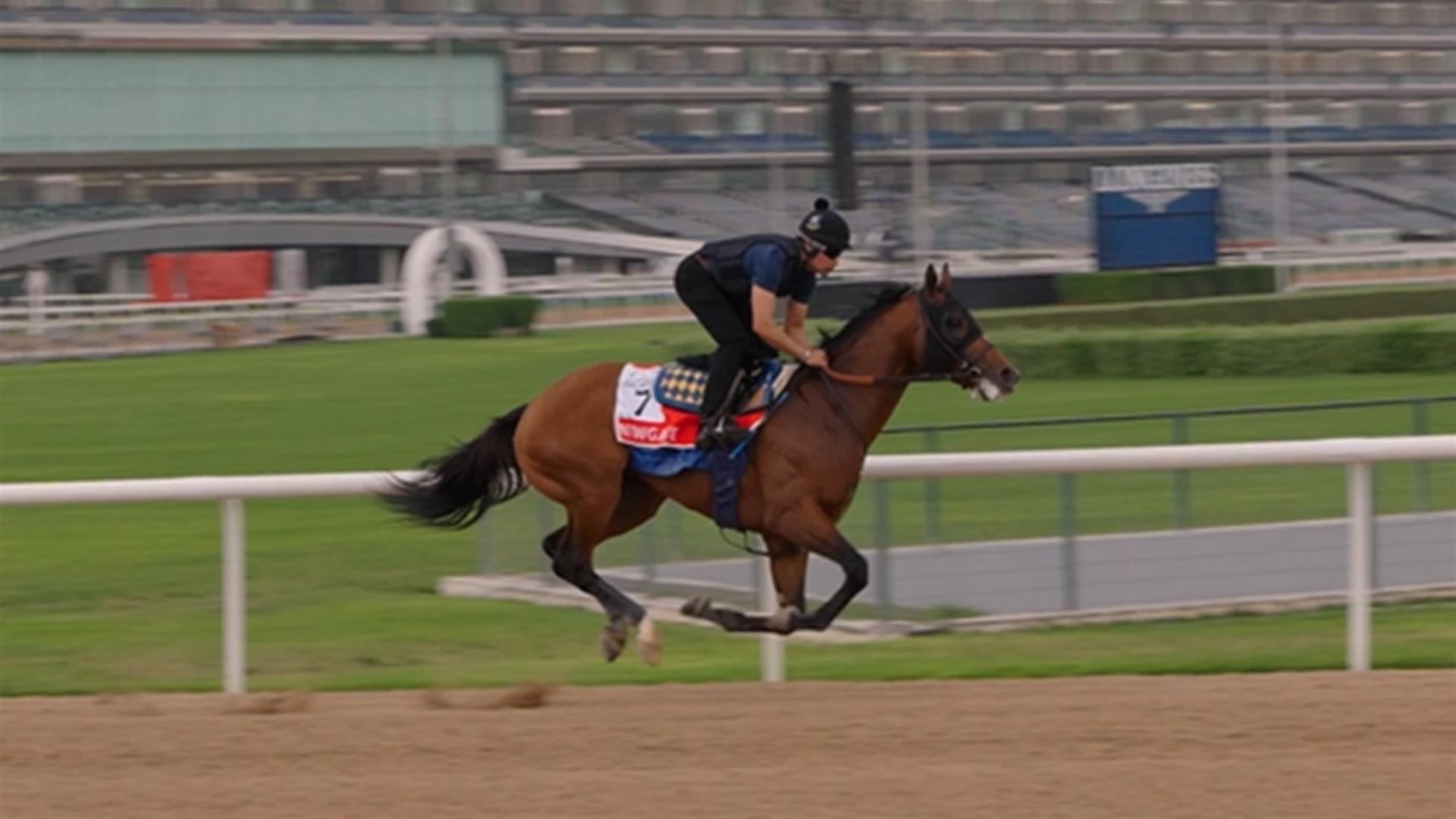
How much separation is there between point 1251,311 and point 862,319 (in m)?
19.0

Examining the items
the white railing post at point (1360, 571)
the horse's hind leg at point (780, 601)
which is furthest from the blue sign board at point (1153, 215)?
the horse's hind leg at point (780, 601)

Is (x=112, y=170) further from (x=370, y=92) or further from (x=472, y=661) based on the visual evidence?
(x=472, y=661)

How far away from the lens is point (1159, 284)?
28578 millimetres

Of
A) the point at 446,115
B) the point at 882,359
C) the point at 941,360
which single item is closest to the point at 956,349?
the point at 941,360

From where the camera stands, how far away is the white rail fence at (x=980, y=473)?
624cm

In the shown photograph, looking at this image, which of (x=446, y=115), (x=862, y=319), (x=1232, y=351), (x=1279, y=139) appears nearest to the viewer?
(x=862, y=319)

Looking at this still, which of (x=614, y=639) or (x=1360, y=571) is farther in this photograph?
(x=1360, y=571)

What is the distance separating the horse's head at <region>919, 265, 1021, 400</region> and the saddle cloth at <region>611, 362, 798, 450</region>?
405mm

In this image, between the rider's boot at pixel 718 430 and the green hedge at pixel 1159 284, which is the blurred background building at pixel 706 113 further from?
the rider's boot at pixel 718 430

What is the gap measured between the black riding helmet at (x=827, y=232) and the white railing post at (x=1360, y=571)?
5.22 feet

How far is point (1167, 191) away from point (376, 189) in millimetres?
17857

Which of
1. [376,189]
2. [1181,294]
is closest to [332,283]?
[376,189]

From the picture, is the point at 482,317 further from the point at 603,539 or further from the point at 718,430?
the point at 718,430

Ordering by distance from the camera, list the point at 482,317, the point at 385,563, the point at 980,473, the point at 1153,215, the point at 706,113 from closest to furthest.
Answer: the point at 980,473 < the point at 385,563 < the point at 1153,215 < the point at 482,317 < the point at 706,113
